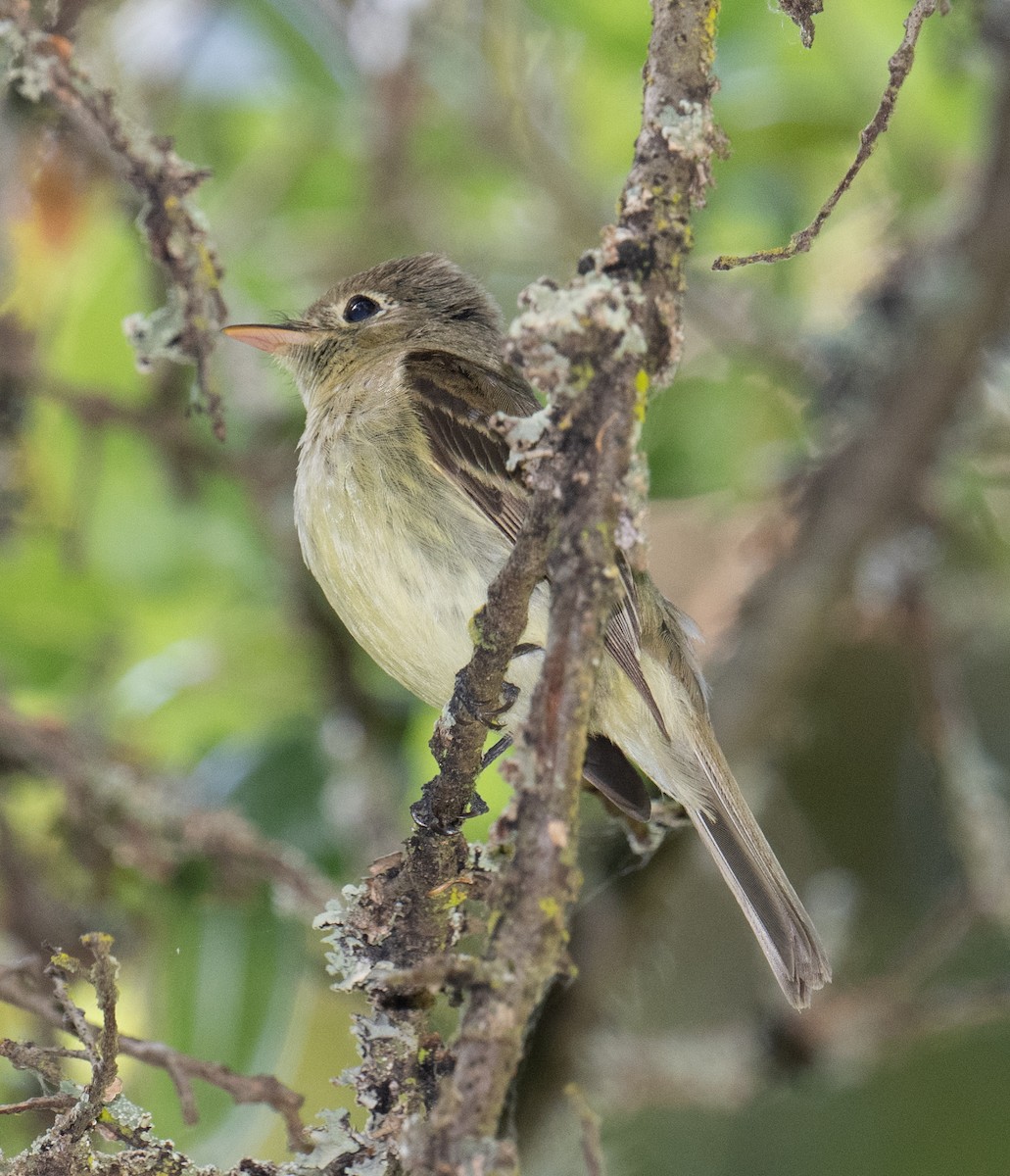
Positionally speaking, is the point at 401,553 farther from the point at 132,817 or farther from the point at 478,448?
the point at 132,817

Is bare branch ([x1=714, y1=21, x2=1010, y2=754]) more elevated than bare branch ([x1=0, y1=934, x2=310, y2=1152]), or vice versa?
bare branch ([x1=714, y1=21, x2=1010, y2=754])

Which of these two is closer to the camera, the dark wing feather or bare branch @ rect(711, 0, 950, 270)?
bare branch @ rect(711, 0, 950, 270)

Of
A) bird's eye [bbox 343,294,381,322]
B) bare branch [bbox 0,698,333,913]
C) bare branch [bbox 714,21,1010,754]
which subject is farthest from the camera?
bare branch [bbox 714,21,1010,754]

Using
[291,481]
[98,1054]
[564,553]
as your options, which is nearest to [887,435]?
[291,481]

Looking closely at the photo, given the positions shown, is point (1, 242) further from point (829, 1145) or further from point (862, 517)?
point (829, 1145)

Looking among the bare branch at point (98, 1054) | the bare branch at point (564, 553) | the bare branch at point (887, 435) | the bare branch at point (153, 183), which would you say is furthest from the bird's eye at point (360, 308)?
the bare branch at point (564, 553)

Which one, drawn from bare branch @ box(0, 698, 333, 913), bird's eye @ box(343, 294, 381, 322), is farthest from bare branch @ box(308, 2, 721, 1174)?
bird's eye @ box(343, 294, 381, 322)

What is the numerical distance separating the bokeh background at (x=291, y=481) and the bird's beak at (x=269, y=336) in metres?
Answer: 0.25

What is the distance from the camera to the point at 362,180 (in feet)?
16.4

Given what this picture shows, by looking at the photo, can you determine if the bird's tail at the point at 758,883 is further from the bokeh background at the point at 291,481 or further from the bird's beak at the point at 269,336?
the bird's beak at the point at 269,336

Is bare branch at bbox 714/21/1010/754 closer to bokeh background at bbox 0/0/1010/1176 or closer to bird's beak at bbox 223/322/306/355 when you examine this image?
bokeh background at bbox 0/0/1010/1176

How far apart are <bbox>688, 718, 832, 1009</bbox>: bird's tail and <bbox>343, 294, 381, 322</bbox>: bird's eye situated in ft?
4.46

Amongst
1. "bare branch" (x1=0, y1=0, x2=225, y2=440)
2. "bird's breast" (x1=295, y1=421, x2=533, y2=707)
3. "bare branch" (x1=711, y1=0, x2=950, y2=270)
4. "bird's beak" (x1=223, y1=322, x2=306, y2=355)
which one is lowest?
"bare branch" (x1=711, y1=0, x2=950, y2=270)

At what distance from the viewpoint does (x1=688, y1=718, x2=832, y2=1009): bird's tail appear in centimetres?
264
